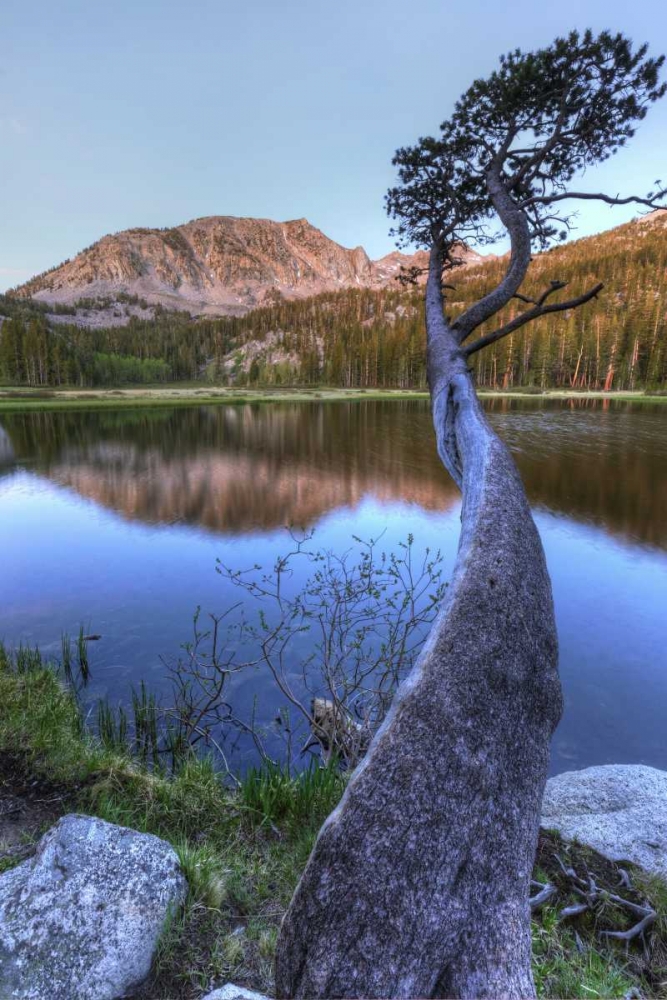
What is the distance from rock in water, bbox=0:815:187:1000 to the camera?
88.5 inches

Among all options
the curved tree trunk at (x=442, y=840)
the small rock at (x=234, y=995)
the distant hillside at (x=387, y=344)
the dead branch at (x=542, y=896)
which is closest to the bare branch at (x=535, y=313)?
the curved tree trunk at (x=442, y=840)

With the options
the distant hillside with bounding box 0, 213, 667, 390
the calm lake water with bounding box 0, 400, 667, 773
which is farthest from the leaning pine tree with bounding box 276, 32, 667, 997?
the distant hillside with bounding box 0, 213, 667, 390

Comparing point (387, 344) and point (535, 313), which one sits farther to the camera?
point (387, 344)

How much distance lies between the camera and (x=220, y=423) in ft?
154

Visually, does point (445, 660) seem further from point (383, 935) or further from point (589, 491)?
point (589, 491)

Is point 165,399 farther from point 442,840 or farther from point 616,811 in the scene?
point 442,840

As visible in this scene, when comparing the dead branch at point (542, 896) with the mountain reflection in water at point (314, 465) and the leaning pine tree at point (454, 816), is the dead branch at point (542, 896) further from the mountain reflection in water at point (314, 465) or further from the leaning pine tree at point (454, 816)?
the mountain reflection in water at point (314, 465)

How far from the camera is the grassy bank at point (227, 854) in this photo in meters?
2.39

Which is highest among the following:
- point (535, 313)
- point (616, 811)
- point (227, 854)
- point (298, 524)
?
point (535, 313)

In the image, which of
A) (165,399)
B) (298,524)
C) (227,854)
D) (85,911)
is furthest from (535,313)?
(165,399)

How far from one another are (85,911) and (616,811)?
4114 millimetres

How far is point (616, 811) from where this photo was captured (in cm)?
399

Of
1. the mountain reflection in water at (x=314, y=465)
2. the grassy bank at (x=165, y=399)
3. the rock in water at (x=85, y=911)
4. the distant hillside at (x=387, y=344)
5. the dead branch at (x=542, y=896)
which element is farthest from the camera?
the distant hillside at (x=387, y=344)

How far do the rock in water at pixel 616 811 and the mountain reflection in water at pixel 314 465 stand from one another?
1113 centimetres
